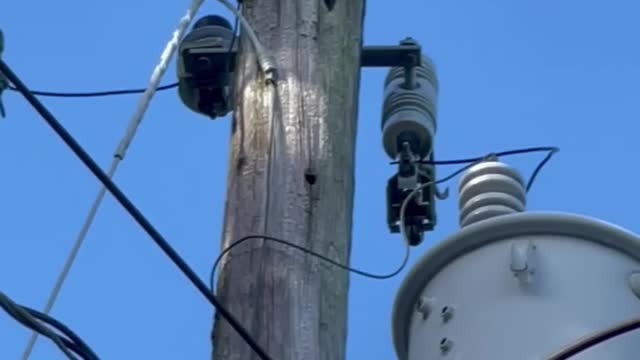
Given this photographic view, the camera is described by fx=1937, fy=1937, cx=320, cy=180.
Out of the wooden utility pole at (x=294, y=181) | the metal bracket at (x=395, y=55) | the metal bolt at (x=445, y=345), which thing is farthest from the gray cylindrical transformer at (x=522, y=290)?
the metal bracket at (x=395, y=55)

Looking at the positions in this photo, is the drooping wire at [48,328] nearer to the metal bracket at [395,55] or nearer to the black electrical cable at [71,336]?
the black electrical cable at [71,336]

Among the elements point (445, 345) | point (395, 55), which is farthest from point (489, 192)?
point (395, 55)

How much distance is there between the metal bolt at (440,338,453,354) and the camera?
11.3 ft

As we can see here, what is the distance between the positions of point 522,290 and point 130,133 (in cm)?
95

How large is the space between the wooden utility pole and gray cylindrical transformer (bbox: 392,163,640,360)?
168 millimetres

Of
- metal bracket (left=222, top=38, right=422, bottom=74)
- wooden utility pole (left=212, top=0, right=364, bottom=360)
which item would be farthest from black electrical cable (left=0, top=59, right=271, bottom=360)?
metal bracket (left=222, top=38, right=422, bottom=74)

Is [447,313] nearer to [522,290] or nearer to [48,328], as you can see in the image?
[522,290]

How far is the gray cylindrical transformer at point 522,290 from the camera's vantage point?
3365 mm

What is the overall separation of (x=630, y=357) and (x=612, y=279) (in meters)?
0.18

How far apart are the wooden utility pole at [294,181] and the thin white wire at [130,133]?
172 millimetres

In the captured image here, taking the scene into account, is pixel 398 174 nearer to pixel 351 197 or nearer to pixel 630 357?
pixel 351 197

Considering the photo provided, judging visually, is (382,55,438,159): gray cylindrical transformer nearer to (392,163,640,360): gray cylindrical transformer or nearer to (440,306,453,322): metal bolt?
(392,163,640,360): gray cylindrical transformer

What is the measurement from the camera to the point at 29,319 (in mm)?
3162

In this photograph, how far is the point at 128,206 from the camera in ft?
10.8
